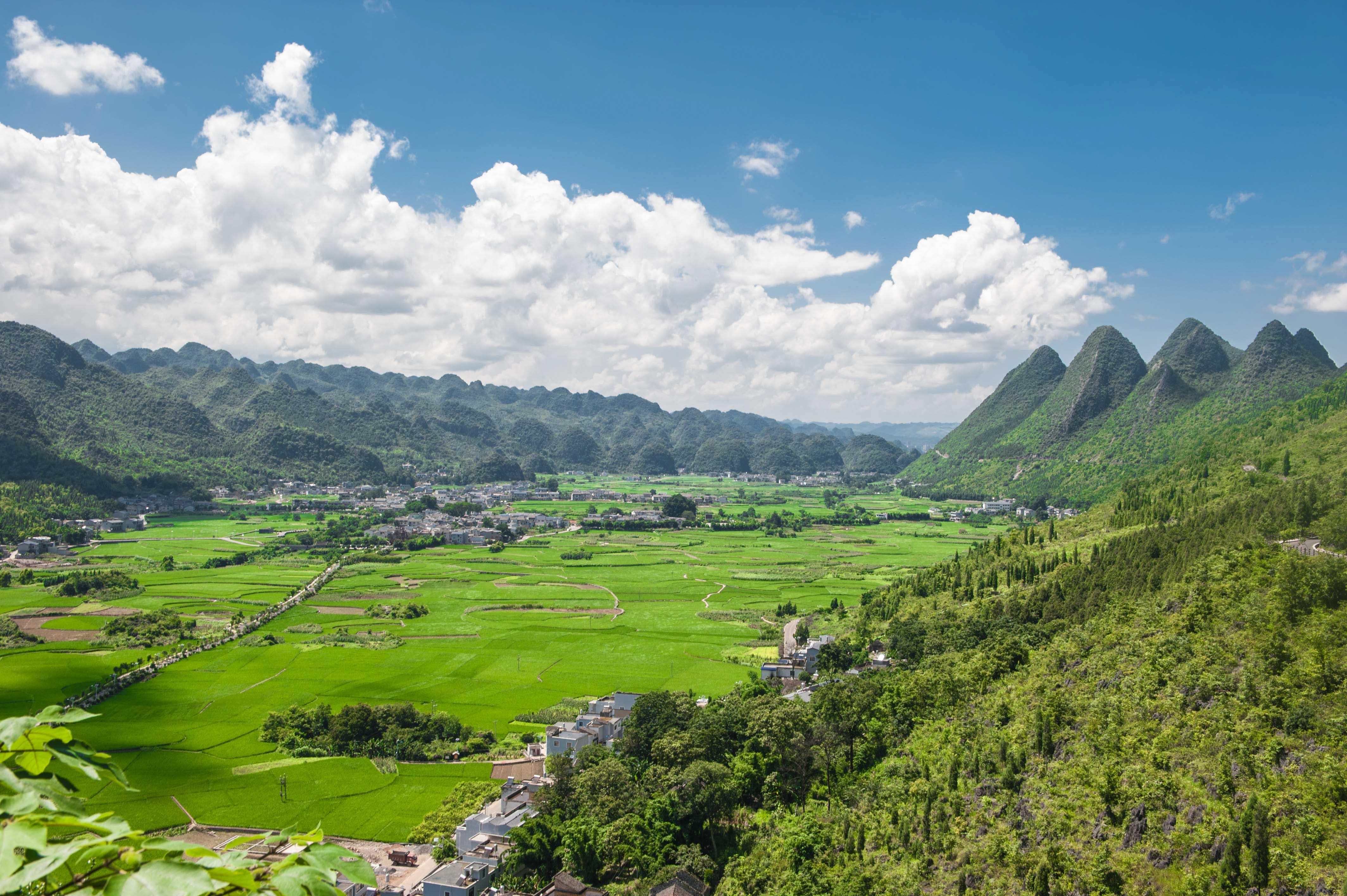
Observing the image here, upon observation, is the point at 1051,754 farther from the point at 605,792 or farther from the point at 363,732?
the point at 363,732

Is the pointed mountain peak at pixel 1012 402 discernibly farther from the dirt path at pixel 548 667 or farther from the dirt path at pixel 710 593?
the dirt path at pixel 548 667

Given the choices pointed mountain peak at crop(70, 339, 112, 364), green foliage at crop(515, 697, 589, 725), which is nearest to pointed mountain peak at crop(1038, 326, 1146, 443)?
green foliage at crop(515, 697, 589, 725)

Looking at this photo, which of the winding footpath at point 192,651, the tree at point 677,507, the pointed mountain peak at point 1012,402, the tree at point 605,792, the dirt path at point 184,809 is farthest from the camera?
the pointed mountain peak at point 1012,402

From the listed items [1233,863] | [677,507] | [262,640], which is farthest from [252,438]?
[1233,863]

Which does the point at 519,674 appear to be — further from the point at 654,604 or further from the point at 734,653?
the point at 654,604

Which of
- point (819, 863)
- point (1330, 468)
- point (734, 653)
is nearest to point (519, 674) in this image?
point (734, 653)

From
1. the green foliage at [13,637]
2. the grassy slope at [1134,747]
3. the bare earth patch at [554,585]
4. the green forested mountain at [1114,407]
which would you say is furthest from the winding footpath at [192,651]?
the green forested mountain at [1114,407]
